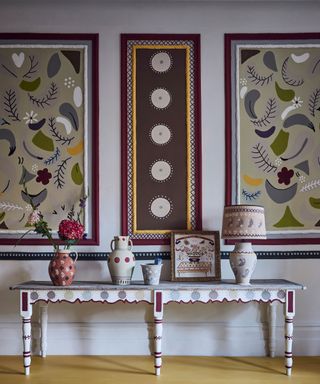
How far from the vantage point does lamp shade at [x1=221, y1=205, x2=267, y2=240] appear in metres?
3.65

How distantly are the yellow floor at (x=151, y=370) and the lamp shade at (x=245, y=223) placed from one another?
3.08ft

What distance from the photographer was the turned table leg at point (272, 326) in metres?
3.99

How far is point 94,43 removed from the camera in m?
4.14

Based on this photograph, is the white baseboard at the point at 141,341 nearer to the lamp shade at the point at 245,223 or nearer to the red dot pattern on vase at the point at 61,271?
the red dot pattern on vase at the point at 61,271

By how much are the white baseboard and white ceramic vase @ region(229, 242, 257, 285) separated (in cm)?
58

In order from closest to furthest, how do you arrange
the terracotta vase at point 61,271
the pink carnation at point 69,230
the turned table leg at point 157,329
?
the turned table leg at point 157,329 → the terracotta vase at point 61,271 → the pink carnation at point 69,230

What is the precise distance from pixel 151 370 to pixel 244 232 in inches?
45.9

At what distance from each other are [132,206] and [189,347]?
1.19m

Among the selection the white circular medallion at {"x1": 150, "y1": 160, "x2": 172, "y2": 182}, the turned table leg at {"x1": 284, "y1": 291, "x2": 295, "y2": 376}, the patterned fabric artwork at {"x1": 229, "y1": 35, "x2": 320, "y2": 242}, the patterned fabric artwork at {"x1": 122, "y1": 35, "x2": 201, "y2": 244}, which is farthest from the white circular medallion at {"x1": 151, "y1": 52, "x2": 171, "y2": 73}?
the turned table leg at {"x1": 284, "y1": 291, "x2": 295, "y2": 376}

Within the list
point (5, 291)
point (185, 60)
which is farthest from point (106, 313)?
point (185, 60)

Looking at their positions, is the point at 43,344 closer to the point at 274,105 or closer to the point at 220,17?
the point at 274,105

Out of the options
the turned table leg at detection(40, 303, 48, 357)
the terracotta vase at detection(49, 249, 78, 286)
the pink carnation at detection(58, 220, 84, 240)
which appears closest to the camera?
the terracotta vase at detection(49, 249, 78, 286)

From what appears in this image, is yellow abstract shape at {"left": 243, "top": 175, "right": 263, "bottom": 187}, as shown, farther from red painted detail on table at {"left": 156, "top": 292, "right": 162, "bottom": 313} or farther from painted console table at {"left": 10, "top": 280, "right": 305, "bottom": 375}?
red painted detail on table at {"left": 156, "top": 292, "right": 162, "bottom": 313}

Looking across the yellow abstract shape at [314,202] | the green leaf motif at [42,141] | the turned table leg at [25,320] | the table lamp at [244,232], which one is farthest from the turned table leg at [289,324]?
the green leaf motif at [42,141]
